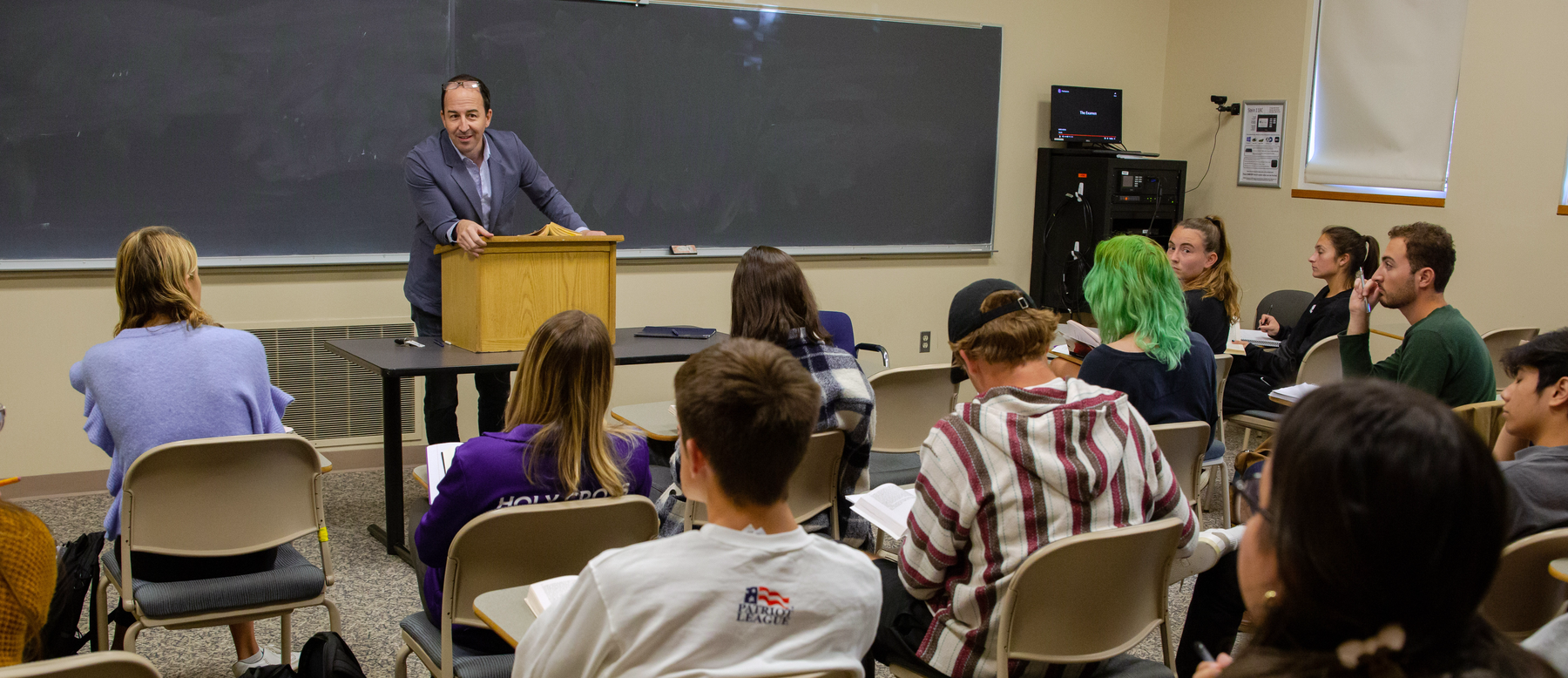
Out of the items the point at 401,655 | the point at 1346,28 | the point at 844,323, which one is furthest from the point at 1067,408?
the point at 1346,28

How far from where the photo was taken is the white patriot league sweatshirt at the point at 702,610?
52.7 inches

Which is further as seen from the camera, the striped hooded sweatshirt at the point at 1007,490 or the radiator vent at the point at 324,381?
the radiator vent at the point at 324,381

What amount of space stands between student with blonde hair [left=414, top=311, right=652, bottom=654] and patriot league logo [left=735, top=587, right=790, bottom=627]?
811 millimetres

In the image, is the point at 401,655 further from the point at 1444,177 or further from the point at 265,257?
the point at 1444,177

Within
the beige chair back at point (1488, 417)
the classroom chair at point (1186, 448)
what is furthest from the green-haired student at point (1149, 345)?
the beige chair back at point (1488, 417)

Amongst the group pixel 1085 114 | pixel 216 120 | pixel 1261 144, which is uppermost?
pixel 1085 114

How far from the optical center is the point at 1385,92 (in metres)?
5.55

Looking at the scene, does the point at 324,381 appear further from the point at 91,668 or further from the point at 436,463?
the point at 91,668

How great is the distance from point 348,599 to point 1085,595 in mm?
2493

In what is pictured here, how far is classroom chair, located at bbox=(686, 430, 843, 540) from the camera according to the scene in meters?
2.71

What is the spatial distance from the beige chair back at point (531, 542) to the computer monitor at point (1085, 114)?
4767mm

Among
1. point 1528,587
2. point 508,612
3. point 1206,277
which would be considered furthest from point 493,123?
point 1528,587

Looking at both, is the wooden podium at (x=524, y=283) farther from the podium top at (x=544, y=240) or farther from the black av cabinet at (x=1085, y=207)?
the black av cabinet at (x=1085, y=207)

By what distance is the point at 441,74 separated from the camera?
4.80 metres
